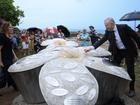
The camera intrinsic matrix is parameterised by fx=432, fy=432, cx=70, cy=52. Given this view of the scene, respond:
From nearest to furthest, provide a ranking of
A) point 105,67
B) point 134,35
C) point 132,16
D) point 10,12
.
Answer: point 105,67 < point 134,35 < point 132,16 < point 10,12

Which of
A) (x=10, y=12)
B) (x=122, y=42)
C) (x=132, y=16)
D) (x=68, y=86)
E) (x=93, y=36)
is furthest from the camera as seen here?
(x=10, y=12)

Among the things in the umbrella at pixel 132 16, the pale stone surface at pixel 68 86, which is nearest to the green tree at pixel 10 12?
the umbrella at pixel 132 16

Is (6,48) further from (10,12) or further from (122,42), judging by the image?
(10,12)

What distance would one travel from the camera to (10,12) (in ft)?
110

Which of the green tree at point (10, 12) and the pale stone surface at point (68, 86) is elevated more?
the pale stone surface at point (68, 86)

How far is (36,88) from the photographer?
7172 millimetres

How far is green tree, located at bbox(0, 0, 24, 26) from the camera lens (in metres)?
33.0

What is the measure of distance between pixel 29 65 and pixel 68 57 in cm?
67

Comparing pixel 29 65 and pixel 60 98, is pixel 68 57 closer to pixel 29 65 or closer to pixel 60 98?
pixel 29 65

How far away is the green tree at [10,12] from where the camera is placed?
33.0 m

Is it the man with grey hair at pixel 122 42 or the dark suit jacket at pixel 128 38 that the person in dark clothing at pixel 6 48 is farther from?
the dark suit jacket at pixel 128 38

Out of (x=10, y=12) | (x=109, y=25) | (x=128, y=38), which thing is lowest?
(x=10, y=12)

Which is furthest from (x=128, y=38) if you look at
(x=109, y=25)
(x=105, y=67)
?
(x=105, y=67)

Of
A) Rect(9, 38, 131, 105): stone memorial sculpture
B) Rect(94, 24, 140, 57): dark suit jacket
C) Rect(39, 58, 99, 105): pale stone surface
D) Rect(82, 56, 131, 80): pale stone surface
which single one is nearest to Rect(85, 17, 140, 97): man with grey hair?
Rect(94, 24, 140, 57): dark suit jacket
